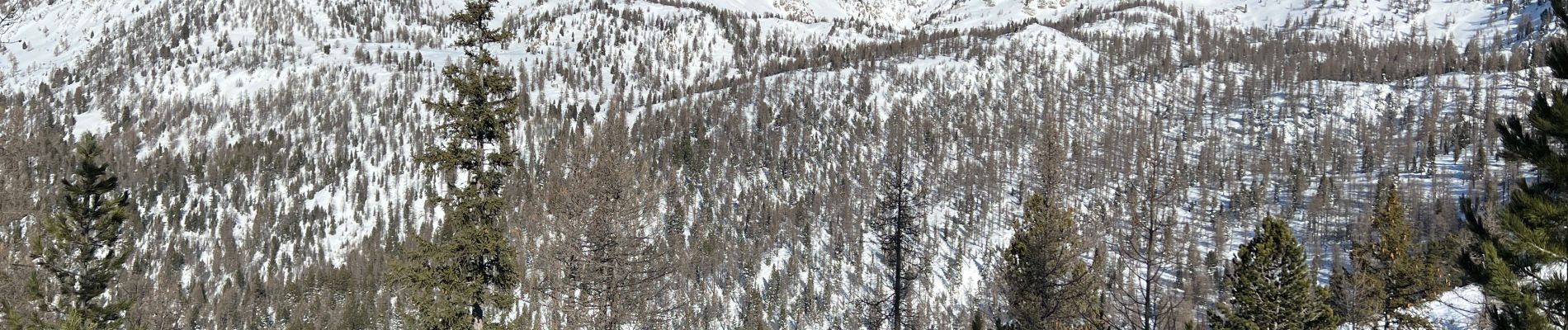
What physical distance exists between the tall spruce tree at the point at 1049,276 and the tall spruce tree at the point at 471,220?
16.0 metres

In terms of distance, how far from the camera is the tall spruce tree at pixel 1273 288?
26078 millimetres

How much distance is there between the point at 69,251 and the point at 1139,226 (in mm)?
27788

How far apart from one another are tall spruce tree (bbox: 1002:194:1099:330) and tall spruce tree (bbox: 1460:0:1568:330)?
48.9 ft

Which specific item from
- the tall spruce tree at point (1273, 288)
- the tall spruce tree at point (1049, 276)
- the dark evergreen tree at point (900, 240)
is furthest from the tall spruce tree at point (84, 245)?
the tall spruce tree at point (1273, 288)

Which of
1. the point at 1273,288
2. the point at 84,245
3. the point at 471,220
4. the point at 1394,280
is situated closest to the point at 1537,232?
the point at 471,220

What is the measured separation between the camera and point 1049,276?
26438 millimetres

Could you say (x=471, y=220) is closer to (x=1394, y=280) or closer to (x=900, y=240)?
(x=900, y=240)

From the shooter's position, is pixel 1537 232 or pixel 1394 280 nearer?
pixel 1537 232

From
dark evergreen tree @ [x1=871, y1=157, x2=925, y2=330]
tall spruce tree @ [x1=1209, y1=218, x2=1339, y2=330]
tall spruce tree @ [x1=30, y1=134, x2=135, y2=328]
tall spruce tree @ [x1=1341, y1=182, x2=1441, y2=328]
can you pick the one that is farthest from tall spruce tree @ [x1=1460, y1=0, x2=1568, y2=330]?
tall spruce tree @ [x1=30, y1=134, x2=135, y2=328]

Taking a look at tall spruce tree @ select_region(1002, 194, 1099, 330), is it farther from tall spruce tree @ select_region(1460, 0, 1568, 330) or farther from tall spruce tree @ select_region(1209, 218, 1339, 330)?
tall spruce tree @ select_region(1460, 0, 1568, 330)

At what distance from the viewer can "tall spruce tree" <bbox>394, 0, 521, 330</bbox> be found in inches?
695

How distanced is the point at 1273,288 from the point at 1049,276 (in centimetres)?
685

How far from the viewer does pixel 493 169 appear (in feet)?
60.6

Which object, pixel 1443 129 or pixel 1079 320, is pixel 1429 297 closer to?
pixel 1079 320
